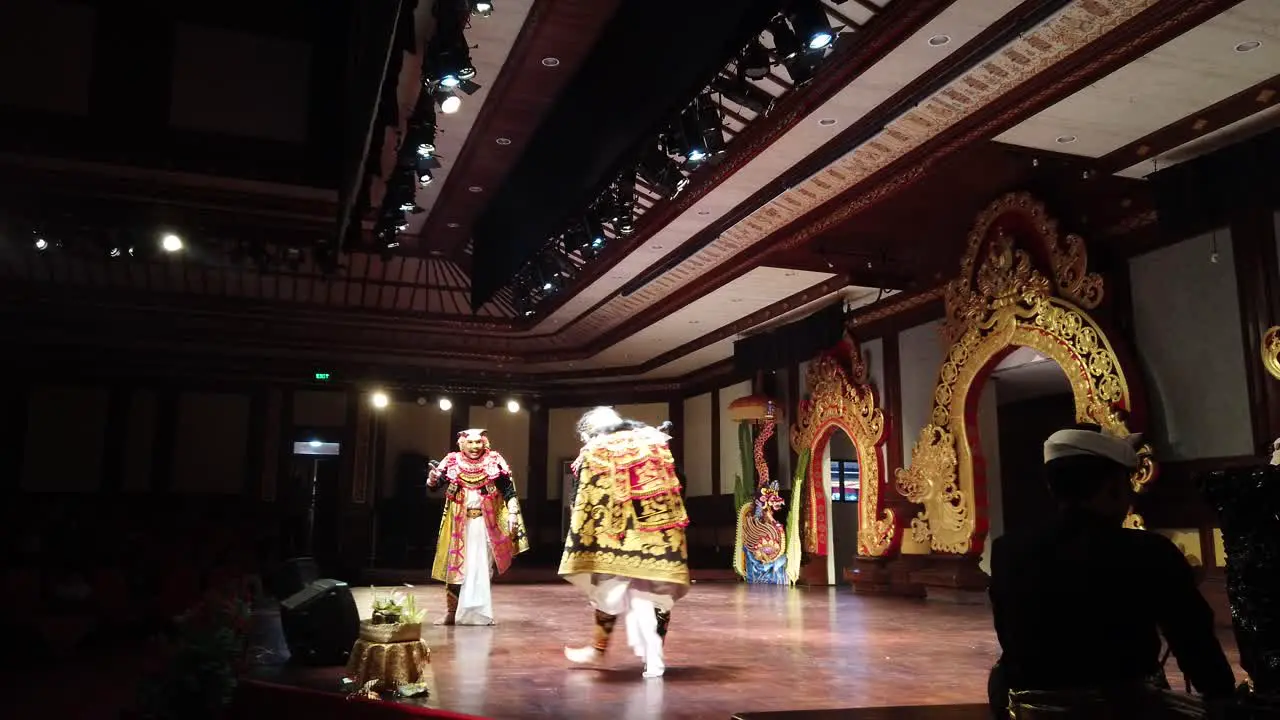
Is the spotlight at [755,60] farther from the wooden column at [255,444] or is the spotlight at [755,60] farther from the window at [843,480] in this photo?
the wooden column at [255,444]

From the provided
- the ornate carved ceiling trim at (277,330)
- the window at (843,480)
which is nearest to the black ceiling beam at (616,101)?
the ornate carved ceiling trim at (277,330)

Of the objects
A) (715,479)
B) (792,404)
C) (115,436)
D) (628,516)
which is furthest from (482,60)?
(115,436)

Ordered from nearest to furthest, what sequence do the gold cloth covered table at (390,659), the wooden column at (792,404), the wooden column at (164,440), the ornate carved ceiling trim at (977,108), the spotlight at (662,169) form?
1. the gold cloth covered table at (390,659)
2. the ornate carved ceiling trim at (977,108)
3. the spotlight at (662,169)
4. the wooden column at (792,404)
5. the wooden column at (164,440)

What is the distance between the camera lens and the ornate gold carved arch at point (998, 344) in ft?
25.0

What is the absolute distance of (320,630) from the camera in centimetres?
494

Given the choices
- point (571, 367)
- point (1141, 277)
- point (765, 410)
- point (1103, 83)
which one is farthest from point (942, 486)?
point (571, 367)

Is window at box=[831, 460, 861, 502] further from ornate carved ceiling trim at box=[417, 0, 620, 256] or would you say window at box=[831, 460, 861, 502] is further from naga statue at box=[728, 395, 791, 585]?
ornate carved ceiling trim at box=[417, 0, 620, 256]

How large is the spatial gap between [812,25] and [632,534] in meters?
2.70

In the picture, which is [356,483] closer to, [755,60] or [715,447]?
[715,447]

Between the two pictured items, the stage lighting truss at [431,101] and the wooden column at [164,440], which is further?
the wooden column at [164,440]

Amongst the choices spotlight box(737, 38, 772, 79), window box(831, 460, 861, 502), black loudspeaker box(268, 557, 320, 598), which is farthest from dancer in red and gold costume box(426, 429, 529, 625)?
window box(831, 460, 861, 502)

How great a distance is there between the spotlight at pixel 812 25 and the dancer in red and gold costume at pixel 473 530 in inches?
139

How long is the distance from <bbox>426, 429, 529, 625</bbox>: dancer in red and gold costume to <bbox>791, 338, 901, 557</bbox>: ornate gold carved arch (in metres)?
5.16

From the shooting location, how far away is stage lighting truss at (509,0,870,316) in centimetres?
493
